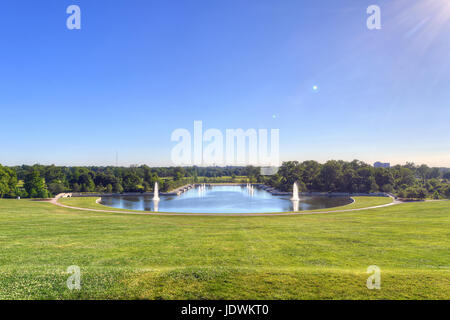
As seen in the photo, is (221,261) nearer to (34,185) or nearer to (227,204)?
(227,204)

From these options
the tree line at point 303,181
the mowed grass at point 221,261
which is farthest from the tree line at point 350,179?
the mowed grass at point 221,261

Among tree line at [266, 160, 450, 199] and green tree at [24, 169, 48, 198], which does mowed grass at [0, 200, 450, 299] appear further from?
tree line at [266, 160, 450, 199]

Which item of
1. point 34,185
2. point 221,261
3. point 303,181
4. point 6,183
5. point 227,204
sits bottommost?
point 227,204

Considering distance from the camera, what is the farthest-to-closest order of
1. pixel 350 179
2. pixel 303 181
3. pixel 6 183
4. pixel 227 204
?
pixel 303 181
pixel 350 179
pixel 6 183
pixel 227 204

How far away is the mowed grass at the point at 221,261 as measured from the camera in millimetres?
6829

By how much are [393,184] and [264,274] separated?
74.9 metres

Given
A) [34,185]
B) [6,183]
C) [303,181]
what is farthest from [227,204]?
[6,183]

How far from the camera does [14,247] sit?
13359mm

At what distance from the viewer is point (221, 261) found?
10.9m

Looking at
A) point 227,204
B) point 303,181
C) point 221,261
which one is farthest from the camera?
point 303,181

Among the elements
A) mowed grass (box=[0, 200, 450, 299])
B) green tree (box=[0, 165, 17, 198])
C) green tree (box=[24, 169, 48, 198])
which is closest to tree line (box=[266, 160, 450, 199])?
mowed grass (box=[0, 200, 450, 299])

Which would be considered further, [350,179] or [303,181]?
[303,181]
